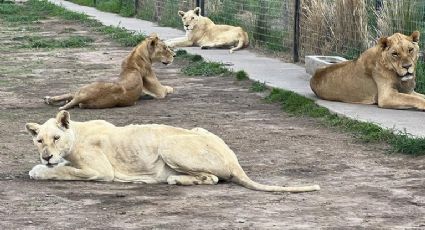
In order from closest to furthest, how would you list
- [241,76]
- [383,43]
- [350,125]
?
1. [350,125]
2. [383,43]
3. [241,76]

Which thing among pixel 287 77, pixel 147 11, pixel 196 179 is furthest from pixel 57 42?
pixel 196 179

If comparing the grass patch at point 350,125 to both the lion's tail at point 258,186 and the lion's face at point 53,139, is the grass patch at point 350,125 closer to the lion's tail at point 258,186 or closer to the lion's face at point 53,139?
the lion's tail at point 258,186

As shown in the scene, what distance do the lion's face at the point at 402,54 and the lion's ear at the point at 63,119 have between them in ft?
15.9

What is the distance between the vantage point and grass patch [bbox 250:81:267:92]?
1334 centimetres

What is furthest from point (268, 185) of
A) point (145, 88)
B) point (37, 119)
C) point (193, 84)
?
point (193, 84)

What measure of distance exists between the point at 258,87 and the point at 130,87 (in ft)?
6.22

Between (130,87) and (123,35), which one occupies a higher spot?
(130,87)

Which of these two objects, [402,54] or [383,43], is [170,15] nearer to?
[383,43]

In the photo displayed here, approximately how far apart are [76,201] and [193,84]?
6.98 m

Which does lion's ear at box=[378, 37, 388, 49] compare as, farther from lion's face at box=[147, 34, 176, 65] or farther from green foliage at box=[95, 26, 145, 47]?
green foliage at box=[95, 26, 145, 47]

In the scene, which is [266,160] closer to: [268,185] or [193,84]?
[268,185]

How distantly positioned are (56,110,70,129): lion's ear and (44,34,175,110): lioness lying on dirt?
13.3 ft

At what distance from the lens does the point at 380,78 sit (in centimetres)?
1184

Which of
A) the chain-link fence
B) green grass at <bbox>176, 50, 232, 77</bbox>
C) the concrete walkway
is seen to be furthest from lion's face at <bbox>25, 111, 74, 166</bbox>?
green grass at <bbox>176, 50, 232, 77</bbox>
